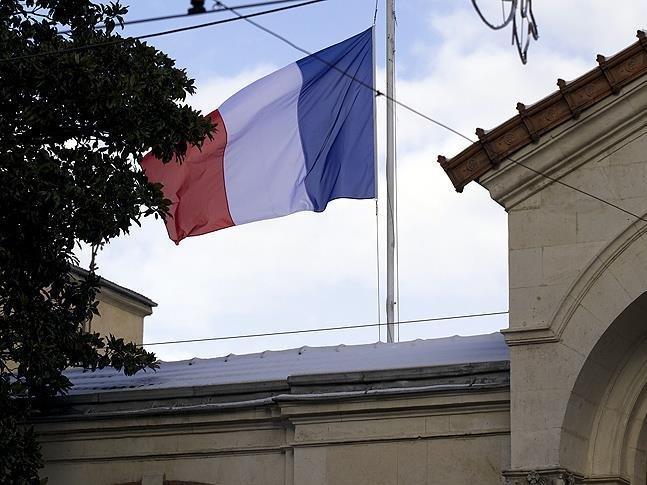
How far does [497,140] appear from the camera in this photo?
1919 cm

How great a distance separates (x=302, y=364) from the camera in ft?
74.4

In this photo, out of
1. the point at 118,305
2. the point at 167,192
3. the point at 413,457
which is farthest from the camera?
the point at 118,305

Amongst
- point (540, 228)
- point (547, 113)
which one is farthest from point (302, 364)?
point (547, 113)

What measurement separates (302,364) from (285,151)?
358 centimetres

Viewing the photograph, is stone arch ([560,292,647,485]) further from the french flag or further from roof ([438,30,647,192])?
the french flag

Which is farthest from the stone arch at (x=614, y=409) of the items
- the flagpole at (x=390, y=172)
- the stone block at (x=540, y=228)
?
the flagpole at (x=390, y=172)

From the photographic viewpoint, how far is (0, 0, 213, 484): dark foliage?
1988 cm

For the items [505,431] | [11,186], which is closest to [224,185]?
[11,186]

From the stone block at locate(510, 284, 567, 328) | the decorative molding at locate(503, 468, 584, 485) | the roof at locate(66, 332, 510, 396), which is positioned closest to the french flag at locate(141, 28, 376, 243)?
the roof at locate(66, 332, 510, 396)

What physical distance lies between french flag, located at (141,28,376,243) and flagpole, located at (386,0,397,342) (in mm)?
799

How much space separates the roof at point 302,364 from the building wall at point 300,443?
492 mm

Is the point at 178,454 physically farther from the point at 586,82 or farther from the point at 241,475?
the point at 586,82

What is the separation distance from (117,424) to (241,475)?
1984mm

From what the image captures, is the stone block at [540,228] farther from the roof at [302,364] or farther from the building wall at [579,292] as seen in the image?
the roof at [302,364]
